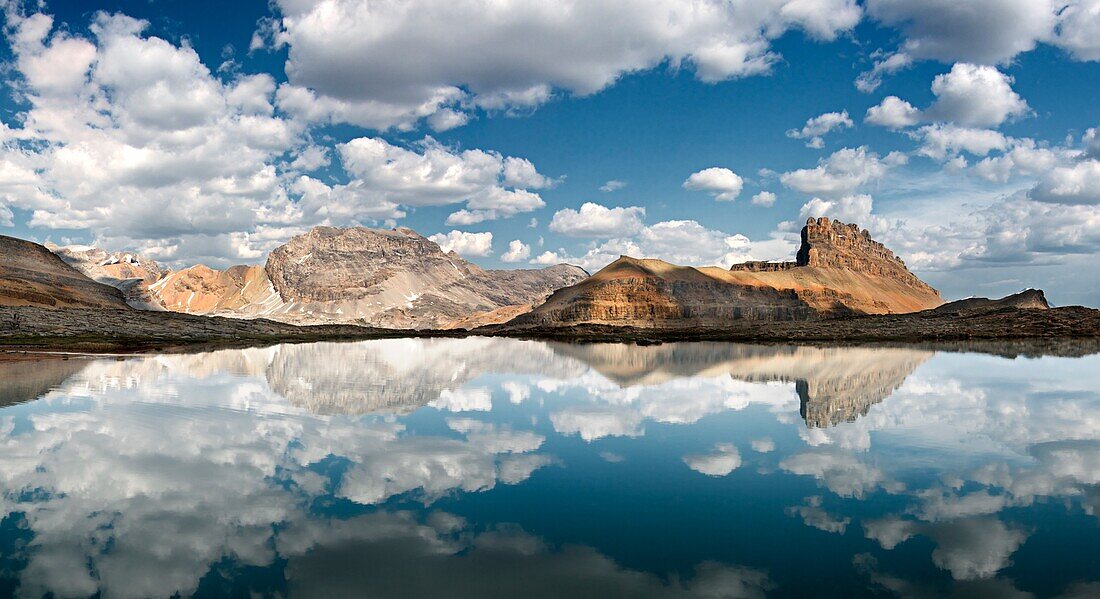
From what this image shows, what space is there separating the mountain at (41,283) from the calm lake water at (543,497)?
82.8 m

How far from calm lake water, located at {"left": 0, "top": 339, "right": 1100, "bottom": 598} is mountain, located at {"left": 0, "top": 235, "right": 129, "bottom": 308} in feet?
272

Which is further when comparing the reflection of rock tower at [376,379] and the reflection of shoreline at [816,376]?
the reflection of rock tower at [376,379]

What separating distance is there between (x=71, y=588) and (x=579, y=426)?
15.1 m

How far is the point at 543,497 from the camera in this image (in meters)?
13.4

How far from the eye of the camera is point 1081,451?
18016 mm

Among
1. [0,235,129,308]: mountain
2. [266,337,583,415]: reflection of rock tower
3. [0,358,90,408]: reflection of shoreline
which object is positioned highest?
[0,235,129,308]: mountain

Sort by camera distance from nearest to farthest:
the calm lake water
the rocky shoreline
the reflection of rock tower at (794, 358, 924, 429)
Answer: the calm lake water < the reflection of rock tower at (794, 358, 924, 429) < the rocky shoreline

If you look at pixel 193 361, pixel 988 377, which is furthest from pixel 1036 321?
pixel 193 361

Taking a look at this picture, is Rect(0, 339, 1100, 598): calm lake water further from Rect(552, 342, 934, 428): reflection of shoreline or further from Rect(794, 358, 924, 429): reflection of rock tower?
Rect(552, 342, 934, 428): reflection of shoreline

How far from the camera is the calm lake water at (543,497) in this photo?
9.45m

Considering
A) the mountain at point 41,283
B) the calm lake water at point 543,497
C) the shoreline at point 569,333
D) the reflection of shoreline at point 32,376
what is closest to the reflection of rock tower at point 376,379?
the calm lake water at point 543,497

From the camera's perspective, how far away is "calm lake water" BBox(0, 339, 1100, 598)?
31.0 feet

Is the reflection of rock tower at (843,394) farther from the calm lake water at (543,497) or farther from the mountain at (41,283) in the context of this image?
the mountain at (41,283)

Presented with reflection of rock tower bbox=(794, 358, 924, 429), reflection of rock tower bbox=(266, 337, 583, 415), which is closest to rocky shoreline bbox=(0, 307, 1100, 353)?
reflection of rock tower bbox=(266, 337, 583, 415)
